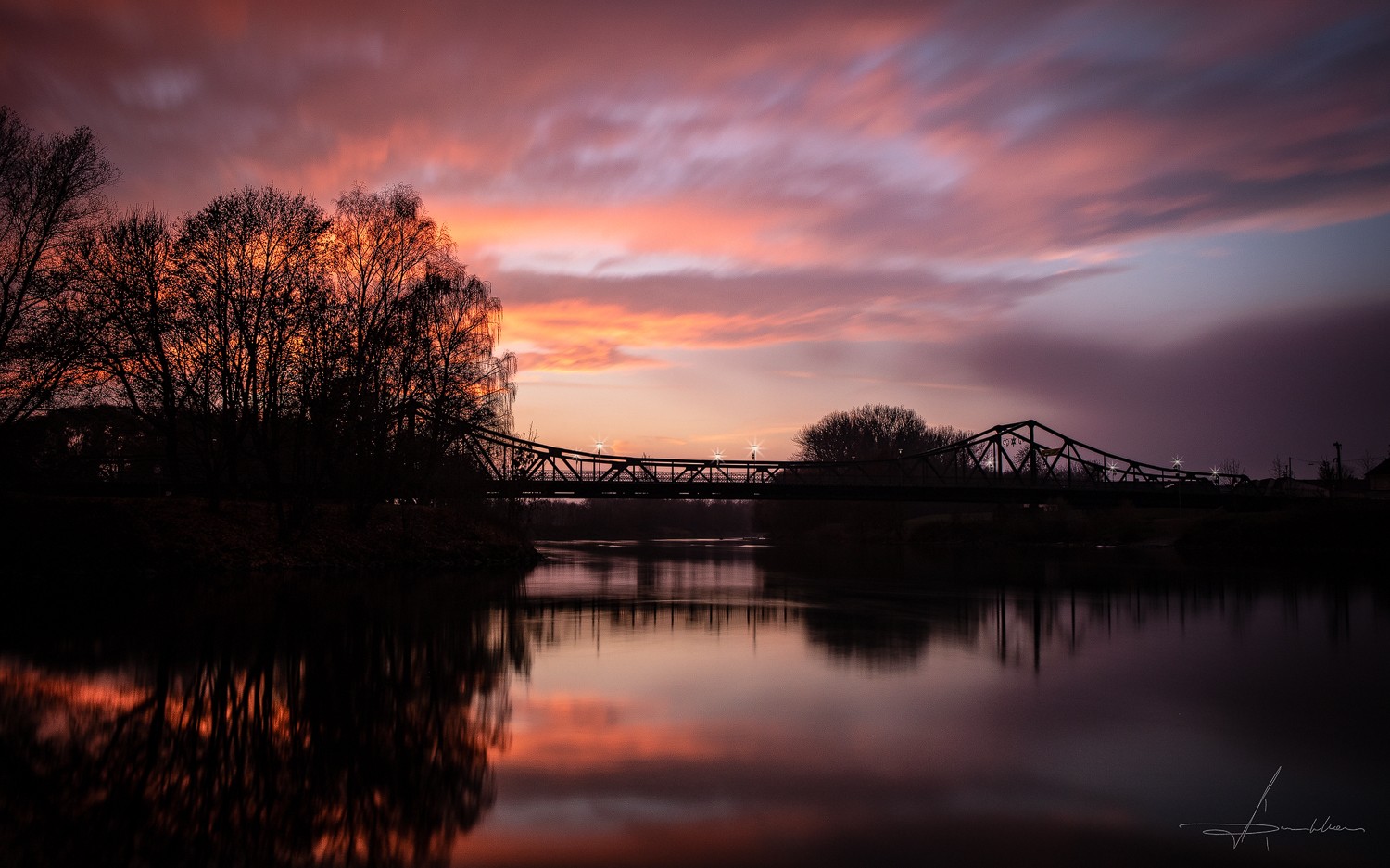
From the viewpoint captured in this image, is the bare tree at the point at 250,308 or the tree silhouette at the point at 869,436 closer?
the bare tree at the point at 250,308

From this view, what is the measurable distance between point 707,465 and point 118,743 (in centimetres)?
7810

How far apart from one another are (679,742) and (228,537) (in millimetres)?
29730

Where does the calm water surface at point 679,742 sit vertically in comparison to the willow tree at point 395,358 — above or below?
below

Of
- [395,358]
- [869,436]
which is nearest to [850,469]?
[869,436]

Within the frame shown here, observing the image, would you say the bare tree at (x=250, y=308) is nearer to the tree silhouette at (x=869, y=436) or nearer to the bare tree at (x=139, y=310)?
the bare tree at (x=139, y=310)

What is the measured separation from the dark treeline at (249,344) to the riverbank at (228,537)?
51.1 inches

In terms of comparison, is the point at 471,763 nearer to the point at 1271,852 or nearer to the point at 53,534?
the point at 1271,852

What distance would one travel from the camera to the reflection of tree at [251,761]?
687cm

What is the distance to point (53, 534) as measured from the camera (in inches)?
1142

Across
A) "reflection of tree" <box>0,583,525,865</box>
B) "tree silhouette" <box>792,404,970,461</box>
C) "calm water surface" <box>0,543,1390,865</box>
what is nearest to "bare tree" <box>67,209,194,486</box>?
"calm water surface" <box>0,543,1390,865</box>
